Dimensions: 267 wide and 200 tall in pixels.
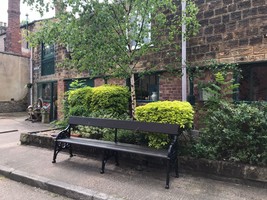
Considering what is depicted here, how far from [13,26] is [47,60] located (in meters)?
6.86

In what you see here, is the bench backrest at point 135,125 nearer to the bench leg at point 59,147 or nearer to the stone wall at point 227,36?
the bench leg at point 59,147

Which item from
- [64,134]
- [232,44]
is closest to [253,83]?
[232,44]

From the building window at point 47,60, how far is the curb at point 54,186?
31.5 ft

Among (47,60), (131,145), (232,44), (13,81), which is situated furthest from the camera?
(13,81)

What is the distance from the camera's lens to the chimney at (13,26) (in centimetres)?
1783

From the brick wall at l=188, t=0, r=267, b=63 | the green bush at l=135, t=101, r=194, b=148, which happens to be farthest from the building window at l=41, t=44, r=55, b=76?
the green bush at l=135, t=101, r=194, b=148

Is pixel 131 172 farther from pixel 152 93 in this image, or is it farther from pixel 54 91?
pixel 54 91

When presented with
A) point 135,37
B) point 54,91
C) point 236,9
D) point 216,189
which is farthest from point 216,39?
point 54,91

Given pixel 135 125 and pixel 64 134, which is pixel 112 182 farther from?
pixel 64 134

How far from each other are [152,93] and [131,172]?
13.6ft

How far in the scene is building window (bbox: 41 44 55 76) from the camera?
13.4 metres

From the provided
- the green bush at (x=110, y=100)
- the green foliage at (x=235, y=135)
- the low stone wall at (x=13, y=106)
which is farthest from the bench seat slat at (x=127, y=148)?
the low stone wall at (x=13, y=106)

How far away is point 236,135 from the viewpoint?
4148 mm

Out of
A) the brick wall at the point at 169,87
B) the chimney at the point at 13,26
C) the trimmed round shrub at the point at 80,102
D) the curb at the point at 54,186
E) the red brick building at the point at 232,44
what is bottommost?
the curb at the point at 54,186
